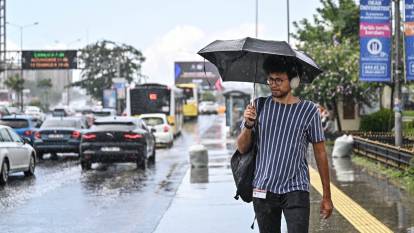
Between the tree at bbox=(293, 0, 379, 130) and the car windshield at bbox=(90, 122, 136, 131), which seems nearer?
the car windshield at bbox=(90, 122, 136, 131)

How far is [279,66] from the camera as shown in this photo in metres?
5.93

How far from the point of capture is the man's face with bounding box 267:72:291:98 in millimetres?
5742

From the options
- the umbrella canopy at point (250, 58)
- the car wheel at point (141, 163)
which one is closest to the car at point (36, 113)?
the car wheel at point (141, 163)

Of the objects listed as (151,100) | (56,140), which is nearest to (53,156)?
(56,140)

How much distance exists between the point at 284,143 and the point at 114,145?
615 inches

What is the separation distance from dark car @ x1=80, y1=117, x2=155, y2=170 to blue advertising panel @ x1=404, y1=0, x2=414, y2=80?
276 inches

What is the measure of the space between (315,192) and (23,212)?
502 centimetres

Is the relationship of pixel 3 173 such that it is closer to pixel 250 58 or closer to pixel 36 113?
pixel 250 58

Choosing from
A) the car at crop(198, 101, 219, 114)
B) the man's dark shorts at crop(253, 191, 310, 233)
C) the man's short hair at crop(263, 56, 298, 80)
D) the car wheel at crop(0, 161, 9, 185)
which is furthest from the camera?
the car at crop(198, 101, 219, 114)

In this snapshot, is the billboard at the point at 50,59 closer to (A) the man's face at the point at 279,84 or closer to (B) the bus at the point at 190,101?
(B) the bus at the point at 190,101

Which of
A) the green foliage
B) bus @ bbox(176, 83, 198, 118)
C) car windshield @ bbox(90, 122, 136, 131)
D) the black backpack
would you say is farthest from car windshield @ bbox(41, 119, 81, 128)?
bus @ bbox(176, 83, 198, 118)

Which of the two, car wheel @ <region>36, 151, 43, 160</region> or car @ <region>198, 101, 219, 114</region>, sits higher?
car @ <region>198, 101, 219, 114</region>

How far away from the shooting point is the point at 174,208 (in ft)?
40.9

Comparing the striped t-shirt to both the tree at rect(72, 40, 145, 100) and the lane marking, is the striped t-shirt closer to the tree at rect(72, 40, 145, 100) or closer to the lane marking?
the lane marking
